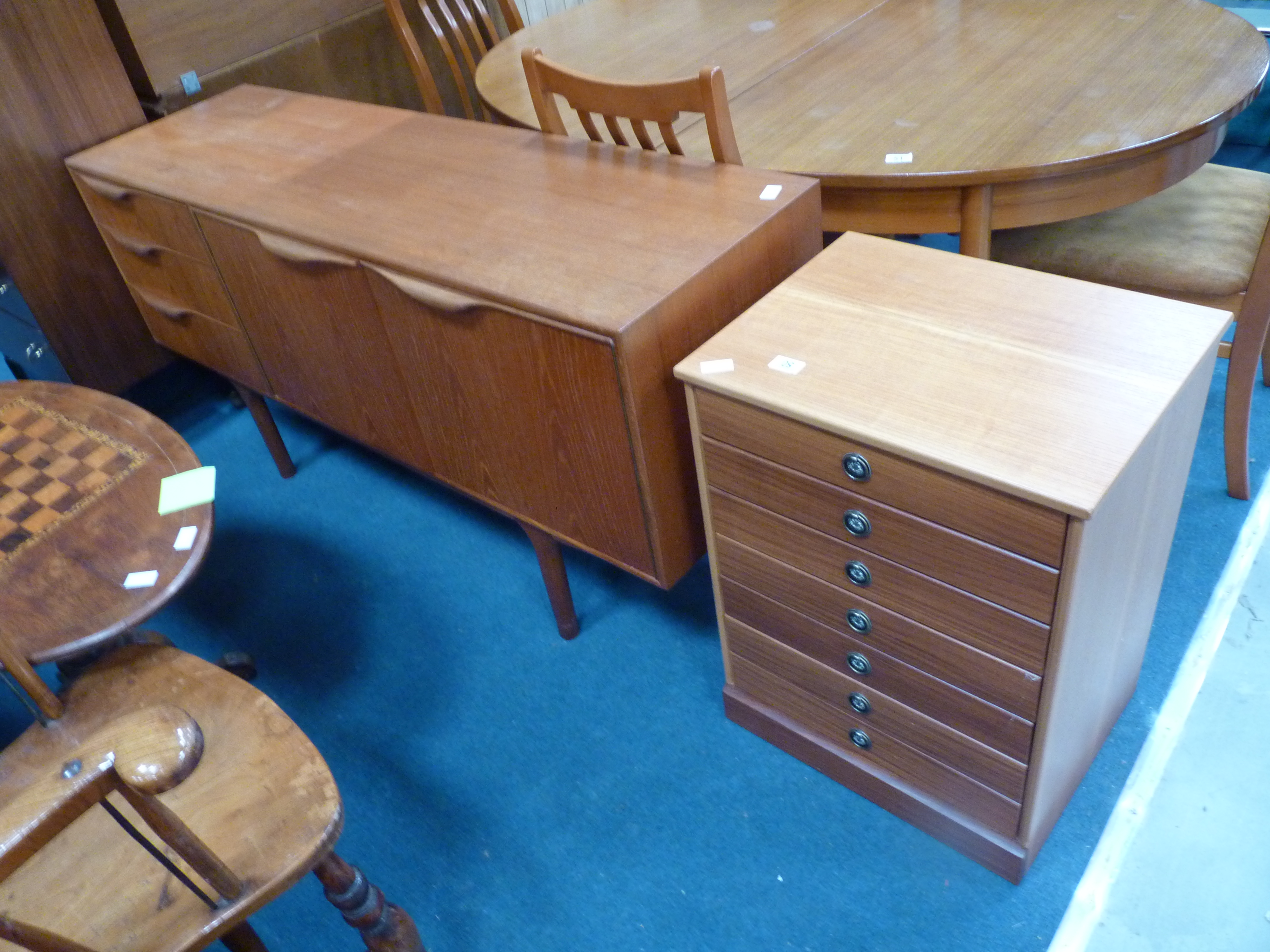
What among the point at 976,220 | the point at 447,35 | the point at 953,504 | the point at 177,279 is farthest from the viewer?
the point at 447,35

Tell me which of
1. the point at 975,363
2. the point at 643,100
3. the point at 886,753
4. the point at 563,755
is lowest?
the point at 563,755

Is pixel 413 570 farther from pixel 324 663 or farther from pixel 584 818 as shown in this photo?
pixel 584 818

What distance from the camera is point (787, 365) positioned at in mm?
1096

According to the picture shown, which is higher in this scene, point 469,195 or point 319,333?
point 469,195

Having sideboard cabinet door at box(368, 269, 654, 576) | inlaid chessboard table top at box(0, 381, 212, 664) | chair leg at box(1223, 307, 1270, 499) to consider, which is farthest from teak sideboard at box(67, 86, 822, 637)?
chair leg at box(1223, 307, 1270, 499)

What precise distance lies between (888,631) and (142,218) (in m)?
1.62

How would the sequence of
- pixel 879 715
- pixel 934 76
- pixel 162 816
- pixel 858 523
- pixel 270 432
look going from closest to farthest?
pixel 162 816 < pixel 858 523 < pixel 879 715 < pixel 934 76 < pixel 270 432

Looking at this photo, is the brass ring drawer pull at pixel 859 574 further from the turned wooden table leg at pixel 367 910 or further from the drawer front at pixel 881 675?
the turned wooden table leg at pixel 367 910

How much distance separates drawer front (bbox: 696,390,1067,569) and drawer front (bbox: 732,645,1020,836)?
17.1 inches

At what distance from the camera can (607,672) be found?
5.54 feet

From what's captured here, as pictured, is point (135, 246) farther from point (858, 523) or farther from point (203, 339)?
point (858, 523)

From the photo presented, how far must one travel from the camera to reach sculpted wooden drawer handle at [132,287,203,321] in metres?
1.97

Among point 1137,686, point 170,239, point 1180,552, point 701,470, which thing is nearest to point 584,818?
point 701,470

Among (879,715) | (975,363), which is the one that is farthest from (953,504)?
(879,715)
